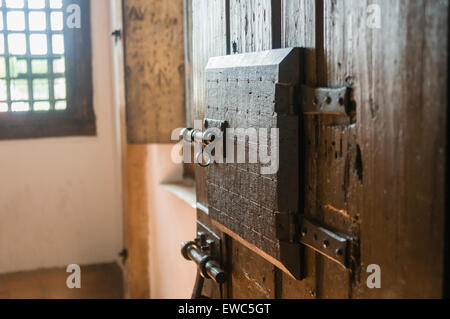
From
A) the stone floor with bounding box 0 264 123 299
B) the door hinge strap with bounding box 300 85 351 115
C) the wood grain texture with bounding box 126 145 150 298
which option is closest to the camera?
the door hinge strap with bounding box 300 85 351 115

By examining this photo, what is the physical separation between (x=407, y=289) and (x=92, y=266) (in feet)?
11.1

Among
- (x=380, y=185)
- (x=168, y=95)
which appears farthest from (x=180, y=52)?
(x=380, y=185)

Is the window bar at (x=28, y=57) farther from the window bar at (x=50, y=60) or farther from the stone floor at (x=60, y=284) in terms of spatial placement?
the stone floor at (x=60, y=284)

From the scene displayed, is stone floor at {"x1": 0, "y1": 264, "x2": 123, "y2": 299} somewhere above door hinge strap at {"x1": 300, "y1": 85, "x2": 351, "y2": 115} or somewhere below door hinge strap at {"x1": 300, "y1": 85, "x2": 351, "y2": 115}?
below

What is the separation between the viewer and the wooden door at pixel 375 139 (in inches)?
Answer: 29.2

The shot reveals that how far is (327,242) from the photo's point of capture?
995 mm

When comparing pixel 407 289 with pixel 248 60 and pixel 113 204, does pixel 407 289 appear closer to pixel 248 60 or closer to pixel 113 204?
pixel 248 60

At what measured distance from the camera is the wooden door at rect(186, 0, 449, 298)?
2.43 ft

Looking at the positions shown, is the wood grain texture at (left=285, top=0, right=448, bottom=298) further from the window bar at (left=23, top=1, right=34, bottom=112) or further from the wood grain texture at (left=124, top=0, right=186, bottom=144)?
the window bar at (left=23, top=1, right=34, bottom=112)

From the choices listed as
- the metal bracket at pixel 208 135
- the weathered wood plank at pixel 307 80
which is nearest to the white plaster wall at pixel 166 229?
the metal bracket at pixel 208 135

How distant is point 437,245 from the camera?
0.74 m

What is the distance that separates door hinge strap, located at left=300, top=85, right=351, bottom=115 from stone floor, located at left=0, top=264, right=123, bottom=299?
264cm

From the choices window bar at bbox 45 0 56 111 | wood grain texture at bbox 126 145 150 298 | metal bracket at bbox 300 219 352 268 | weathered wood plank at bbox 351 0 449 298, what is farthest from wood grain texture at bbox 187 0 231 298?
window bar at bbox 45 0 56 111

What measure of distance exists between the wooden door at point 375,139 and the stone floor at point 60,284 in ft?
8.02
